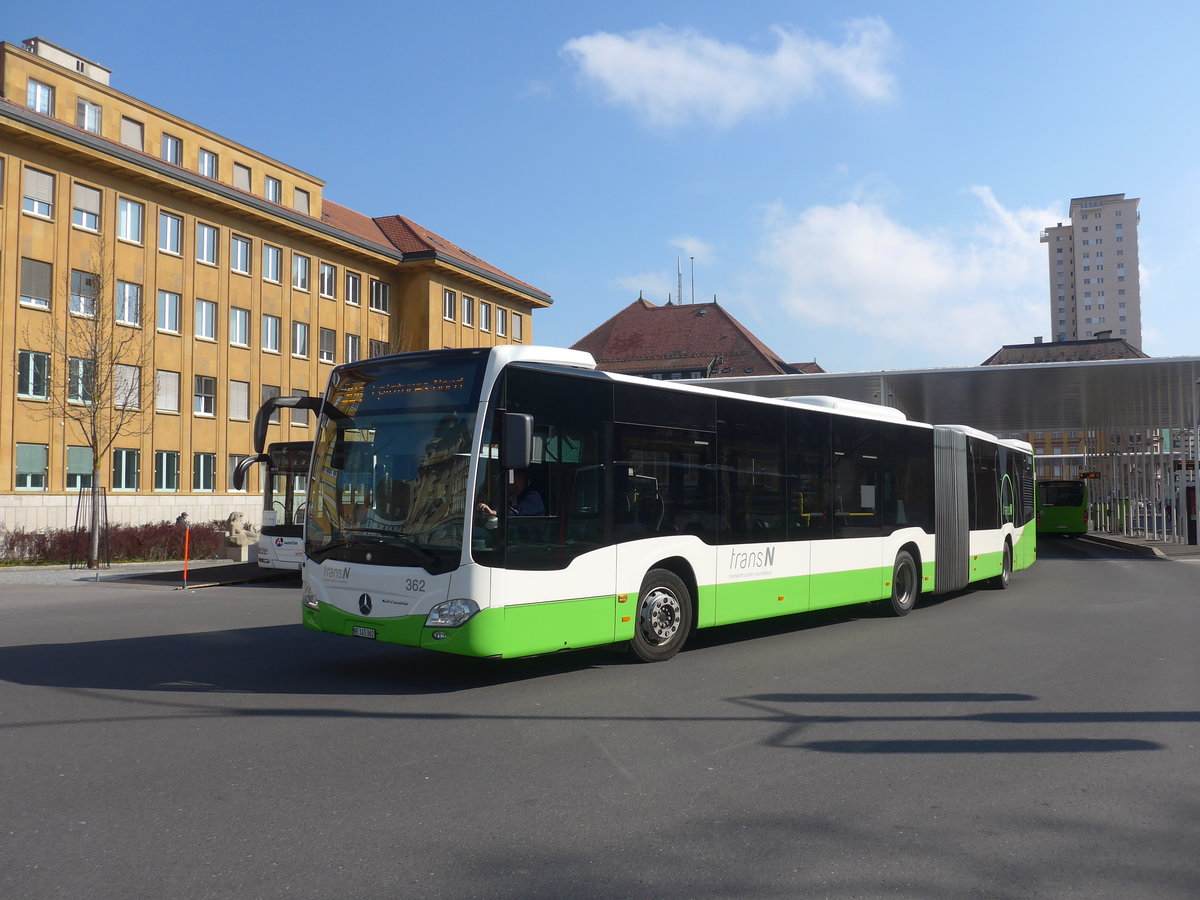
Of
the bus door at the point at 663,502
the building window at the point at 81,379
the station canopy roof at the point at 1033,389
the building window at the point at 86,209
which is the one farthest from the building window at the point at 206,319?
the bus door at the point at 663,502

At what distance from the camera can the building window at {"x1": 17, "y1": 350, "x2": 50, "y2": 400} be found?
1264 inches

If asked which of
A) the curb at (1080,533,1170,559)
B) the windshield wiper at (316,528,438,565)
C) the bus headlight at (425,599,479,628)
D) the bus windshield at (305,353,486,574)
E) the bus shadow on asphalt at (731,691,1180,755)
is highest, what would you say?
the bus windshield at (305,353,486,574)

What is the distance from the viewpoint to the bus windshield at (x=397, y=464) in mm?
8547

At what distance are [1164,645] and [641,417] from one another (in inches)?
244

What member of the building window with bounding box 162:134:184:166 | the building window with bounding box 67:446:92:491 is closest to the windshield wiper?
the building window with bounding box 67:446:92:491

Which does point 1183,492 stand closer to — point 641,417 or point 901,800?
point 641,417

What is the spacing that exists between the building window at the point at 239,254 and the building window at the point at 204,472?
24.5 ft

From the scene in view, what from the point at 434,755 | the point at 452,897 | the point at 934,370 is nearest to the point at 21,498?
the point at 934,370

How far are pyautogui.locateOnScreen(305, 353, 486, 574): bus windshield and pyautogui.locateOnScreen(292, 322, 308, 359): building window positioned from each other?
1421 inches

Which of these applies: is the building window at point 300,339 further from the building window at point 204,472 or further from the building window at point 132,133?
the building window at point 132,133

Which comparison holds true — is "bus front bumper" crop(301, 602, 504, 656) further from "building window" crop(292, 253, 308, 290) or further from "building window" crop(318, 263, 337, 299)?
"building window" crop(318, 263, 337, 299)

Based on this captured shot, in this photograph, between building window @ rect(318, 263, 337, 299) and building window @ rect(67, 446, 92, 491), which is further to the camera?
building window @ rect(318, 263, 337, 299)

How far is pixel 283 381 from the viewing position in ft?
141

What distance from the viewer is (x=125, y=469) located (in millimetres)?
35750
